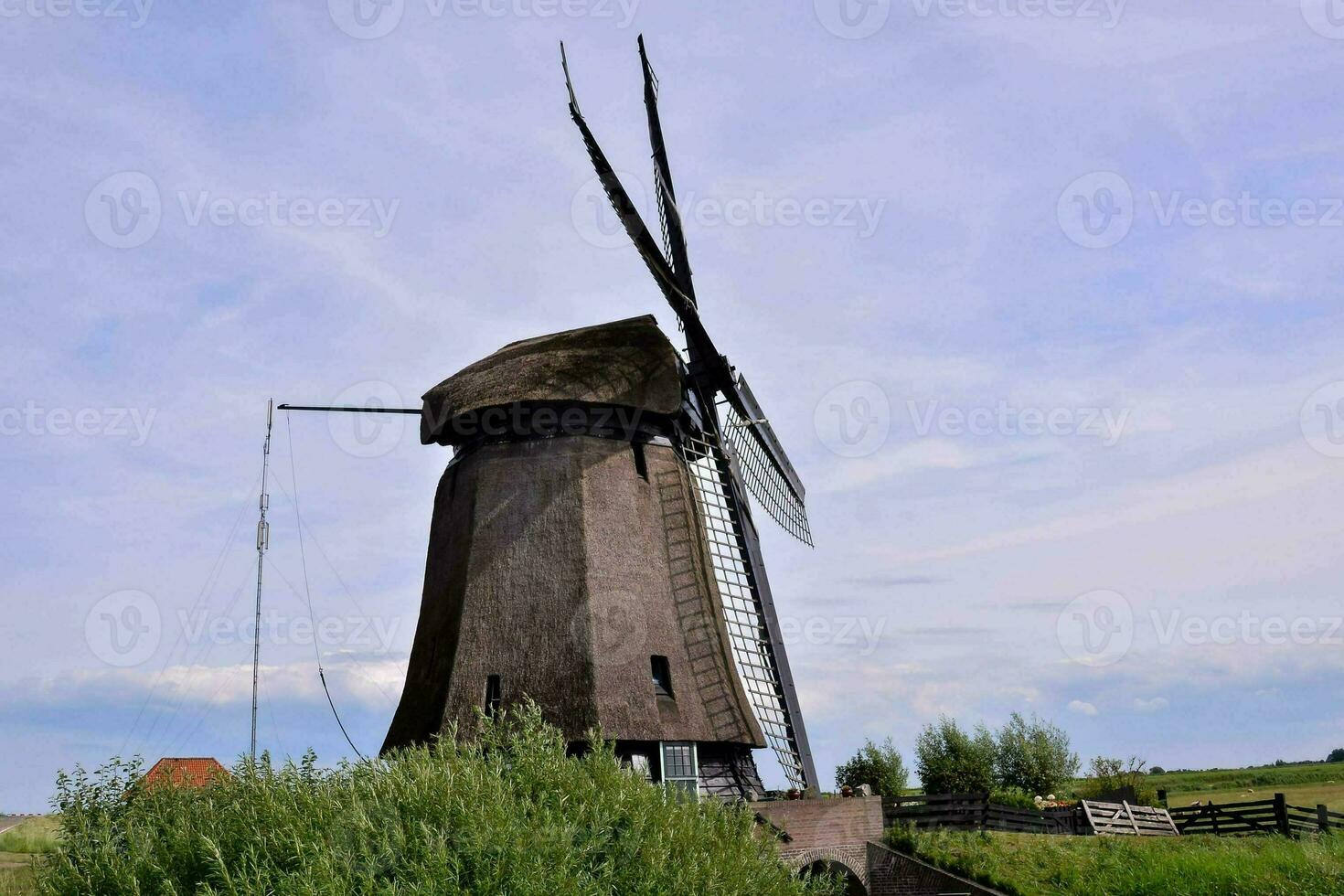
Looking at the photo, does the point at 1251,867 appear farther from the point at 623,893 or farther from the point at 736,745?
the point at 623,893

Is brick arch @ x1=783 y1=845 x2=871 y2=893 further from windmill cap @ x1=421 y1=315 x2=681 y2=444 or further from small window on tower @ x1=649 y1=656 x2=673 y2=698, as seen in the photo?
windmill cap @ x1=421 y1=315 x2=681 y2=444

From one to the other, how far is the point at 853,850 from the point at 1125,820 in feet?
21.0

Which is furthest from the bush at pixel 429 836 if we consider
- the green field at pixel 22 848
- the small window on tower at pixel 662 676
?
the green field at pixel 22 848

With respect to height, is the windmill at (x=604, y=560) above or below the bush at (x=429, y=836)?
above

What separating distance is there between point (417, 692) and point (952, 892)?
858cm

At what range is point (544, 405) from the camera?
1752 centimetres

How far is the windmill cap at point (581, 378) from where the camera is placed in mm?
17422

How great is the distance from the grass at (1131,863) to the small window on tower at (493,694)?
6.69 m

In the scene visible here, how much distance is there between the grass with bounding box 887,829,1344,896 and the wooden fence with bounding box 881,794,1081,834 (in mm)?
451

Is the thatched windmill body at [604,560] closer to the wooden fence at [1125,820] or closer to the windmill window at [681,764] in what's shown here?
the windmill window at [681,764]

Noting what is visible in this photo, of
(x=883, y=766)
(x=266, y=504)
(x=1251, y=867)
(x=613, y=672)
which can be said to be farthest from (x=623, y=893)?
(x=883, y=766)

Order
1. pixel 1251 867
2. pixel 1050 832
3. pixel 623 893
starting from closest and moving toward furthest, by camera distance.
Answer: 1. pixel 623 893
2. pixel 1251 867
3. pixel 1050 832

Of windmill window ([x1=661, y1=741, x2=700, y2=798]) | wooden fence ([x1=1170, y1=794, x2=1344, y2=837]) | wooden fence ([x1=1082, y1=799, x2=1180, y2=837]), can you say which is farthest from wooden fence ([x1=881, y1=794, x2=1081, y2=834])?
windmill window ([x1=661, y1=741, x2=700, y2=798])

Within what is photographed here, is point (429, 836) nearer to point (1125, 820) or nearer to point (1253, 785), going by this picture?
point (1125, 820)
